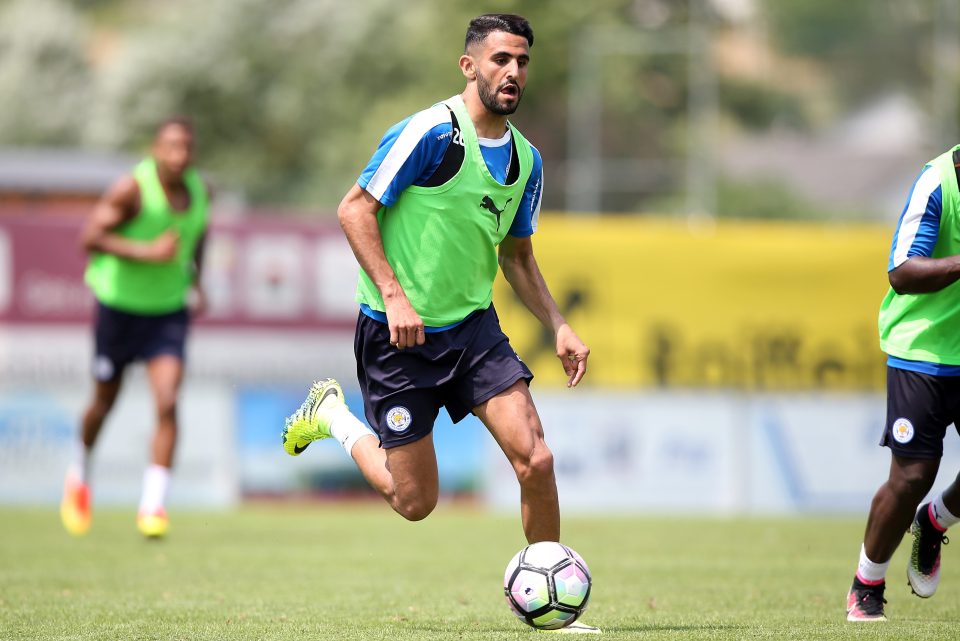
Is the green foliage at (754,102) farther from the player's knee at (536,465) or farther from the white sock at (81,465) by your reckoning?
the player's knee at (536,465)

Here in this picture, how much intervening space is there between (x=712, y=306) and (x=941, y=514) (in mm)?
9614

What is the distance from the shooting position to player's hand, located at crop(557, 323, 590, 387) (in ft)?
23.5

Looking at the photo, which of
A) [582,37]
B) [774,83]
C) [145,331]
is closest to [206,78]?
[582,37]

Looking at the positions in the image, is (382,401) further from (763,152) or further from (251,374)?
(763,152)

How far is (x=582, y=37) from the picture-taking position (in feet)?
156

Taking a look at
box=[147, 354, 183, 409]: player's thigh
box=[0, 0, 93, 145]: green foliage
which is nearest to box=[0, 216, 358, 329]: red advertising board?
box=[147, 354, 183, 409]: player's thigh

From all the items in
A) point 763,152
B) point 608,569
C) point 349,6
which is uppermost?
point 349,6

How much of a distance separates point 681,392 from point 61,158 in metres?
13.3

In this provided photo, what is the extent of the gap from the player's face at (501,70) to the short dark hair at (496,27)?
3 centimetres

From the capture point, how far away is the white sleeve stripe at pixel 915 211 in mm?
7309

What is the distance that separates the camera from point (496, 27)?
704 centimetres

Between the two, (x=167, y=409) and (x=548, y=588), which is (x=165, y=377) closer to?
(x=167, y=409)

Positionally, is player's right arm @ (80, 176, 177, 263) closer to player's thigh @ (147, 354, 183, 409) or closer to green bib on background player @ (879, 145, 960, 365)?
player's thigh @ (147, 354, 183, 409)

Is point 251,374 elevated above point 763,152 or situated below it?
below
